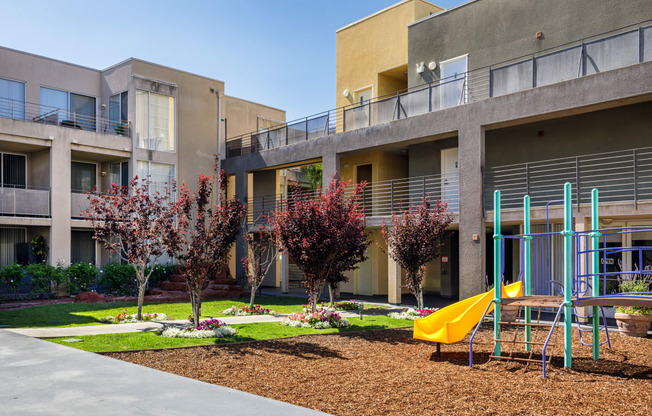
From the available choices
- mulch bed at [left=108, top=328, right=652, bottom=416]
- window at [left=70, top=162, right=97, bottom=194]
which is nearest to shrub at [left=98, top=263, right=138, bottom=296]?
window at [left=70, top=162, right=97, bottom=194]

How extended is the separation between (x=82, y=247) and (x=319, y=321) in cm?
1533

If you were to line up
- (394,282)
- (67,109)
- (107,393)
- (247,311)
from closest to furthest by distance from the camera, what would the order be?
(107,393) < (247,311) < (394,282) < (67,109)

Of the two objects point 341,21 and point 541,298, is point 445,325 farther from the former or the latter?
Result: point 341,21

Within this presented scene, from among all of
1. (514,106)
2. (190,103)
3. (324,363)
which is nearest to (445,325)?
(324,363)

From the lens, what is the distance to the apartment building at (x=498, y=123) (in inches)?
617

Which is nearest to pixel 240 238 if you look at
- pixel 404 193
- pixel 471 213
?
pixel 404 193

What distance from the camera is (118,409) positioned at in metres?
5.68

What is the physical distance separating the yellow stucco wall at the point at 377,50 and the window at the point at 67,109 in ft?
38.0

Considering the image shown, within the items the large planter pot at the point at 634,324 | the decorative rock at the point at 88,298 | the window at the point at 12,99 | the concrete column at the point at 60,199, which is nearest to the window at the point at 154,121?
the concrete column at the point at 60,199

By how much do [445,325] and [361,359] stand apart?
1597mm

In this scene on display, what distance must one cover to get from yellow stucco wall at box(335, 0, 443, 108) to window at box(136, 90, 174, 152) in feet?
26.3

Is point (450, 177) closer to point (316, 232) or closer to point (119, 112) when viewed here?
point (316, 232)

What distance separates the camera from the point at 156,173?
25.9 metres

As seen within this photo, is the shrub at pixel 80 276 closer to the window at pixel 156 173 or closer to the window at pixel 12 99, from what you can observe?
the window at pixel 156 173
